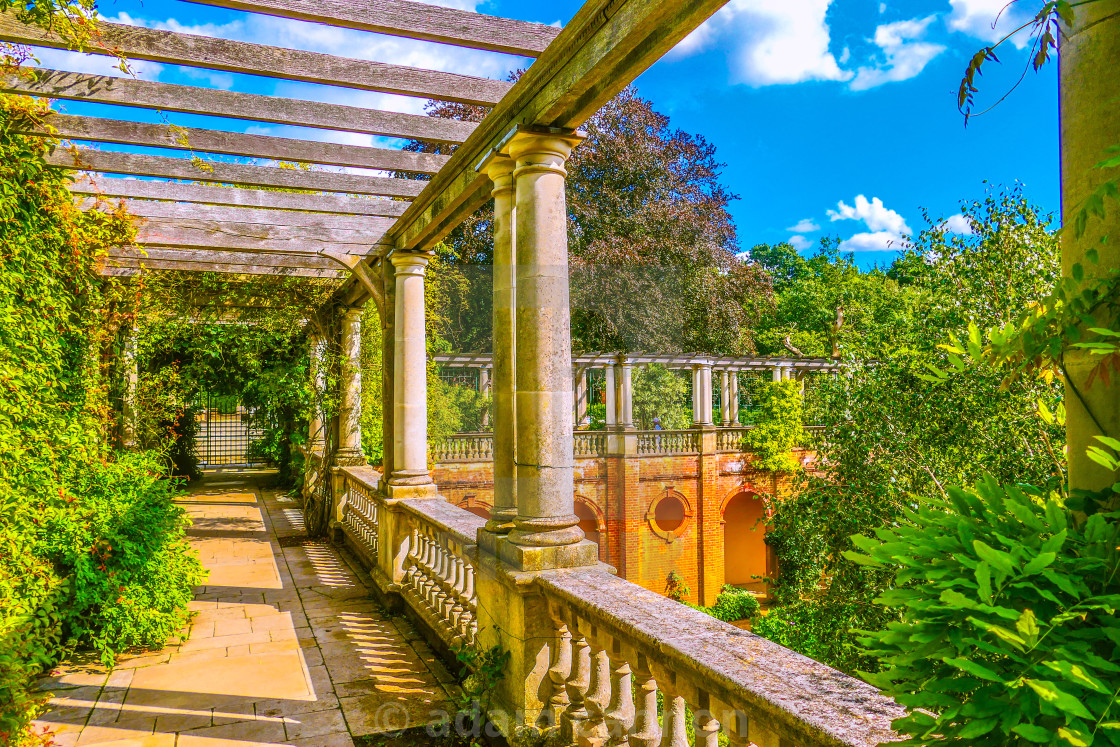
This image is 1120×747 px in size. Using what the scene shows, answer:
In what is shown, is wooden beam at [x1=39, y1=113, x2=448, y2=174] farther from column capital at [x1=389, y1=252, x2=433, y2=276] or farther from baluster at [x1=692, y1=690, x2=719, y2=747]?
baluster at [x1=692, y1=690, x2=719, y2=747]

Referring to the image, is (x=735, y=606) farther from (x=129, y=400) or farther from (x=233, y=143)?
(x=233, y=143)

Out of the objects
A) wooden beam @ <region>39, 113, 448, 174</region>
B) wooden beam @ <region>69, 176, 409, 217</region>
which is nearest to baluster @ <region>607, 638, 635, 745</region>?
wooden beam @ <region>39, 113, 448, 174</region>

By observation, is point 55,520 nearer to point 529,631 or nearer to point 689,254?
point 529,631

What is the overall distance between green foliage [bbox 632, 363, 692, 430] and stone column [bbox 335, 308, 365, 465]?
13021 mm

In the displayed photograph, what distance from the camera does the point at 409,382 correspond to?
6.67 meters

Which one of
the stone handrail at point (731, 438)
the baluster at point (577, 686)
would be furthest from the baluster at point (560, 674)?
the stone handrail at point (731, 438)

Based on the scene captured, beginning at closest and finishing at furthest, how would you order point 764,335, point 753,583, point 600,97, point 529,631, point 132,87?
point 600,97, point 529,631, point 132,87, point 753,583, point 764,335

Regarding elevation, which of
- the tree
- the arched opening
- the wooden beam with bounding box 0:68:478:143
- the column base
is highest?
the tree

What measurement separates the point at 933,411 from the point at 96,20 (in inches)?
400

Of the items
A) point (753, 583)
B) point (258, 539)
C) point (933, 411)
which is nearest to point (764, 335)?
point (753, 583)

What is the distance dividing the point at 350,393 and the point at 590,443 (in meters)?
10.8

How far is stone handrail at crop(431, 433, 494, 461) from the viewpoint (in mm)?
17219

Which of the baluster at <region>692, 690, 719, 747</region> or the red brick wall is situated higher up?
the baluster at <region>692, 690, 719, 747</region>

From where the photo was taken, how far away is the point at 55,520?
424cm
